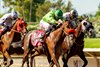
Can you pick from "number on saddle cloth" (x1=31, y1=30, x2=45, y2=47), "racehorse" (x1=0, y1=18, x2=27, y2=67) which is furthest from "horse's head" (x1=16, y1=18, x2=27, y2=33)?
"number on saddle cloth" (x1=31, y1=30, x2=45, y2=47)

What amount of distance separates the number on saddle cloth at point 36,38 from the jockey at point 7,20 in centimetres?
85

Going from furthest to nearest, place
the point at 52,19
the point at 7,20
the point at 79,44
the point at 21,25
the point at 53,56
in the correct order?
the point at 7,20 → the point at 21,25 → the point at 79,44 → the point at 52,19 → the point at 53,56

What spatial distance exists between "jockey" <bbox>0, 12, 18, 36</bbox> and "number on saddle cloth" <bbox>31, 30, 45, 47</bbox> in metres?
0.85

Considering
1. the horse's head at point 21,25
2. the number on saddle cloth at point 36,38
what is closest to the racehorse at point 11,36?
the horse's head at point 21,25

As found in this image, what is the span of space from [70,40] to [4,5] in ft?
157

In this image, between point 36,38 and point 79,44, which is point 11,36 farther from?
point 79,44

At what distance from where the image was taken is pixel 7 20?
45.3ft

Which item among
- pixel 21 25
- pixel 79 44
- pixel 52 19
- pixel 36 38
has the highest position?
pixel 52 19

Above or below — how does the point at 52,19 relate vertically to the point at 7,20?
above

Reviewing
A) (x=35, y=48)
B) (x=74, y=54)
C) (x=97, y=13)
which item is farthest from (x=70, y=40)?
(x=97, y=13)

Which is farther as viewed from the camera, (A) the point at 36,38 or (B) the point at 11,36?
(B) the point at 11,36

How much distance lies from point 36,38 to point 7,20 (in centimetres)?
126

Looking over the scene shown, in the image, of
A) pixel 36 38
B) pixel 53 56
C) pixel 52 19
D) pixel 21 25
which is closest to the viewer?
pixel 53 56

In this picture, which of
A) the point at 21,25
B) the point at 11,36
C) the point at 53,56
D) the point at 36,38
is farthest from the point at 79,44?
the point at 11,36
